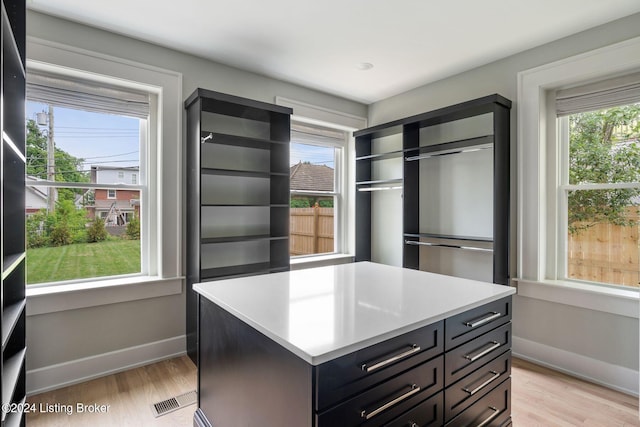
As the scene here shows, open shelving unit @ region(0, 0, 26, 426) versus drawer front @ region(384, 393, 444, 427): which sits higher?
open shelving unit @ region(0, 0, 26, 426)

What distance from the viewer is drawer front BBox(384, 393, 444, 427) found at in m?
1.23

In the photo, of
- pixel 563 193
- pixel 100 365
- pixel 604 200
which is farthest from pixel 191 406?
pixel 604 200

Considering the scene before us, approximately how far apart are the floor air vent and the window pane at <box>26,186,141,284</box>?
1134 mm

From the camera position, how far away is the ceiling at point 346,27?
2260 millimetres

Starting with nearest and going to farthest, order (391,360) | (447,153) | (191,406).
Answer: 1. (391,360)
2. (191,406)
3. (447,153)

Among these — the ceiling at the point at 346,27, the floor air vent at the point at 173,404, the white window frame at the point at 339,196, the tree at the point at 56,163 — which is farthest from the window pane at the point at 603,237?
the tree at the point at 56,163

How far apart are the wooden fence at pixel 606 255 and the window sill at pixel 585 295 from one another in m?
0.09

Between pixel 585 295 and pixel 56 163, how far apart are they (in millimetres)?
4025

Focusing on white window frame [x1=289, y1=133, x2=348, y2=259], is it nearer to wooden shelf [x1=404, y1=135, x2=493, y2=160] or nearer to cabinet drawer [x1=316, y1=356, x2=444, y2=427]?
wooden shelf [x1=404, y1=135, x2=493, y2=160]

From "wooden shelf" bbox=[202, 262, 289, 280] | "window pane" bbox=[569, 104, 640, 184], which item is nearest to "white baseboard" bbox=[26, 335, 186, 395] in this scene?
"wooden shelf" bbox=[202, 262, 289, 280]

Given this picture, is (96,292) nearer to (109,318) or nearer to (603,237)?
(109,318)

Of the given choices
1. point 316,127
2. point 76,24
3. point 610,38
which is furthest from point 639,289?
point 76,24

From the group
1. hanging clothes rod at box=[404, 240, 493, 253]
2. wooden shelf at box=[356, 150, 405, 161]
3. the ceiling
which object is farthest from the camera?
wooden shelf at box=[356, 150, 405, 161]

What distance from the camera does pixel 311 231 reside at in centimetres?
412
